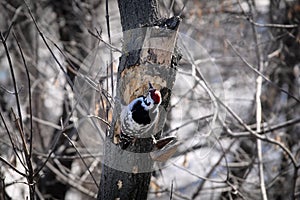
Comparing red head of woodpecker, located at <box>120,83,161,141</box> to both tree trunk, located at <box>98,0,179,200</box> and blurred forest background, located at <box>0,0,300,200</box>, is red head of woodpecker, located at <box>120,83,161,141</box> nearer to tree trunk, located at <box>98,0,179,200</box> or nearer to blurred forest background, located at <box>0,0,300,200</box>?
tree trunk, located at <box>98,0,179,200</box>

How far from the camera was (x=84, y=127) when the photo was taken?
3.19 m

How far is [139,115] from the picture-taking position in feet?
5.59

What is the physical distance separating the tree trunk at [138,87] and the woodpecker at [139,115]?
1.2 inches

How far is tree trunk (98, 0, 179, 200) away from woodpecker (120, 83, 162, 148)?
0.03m

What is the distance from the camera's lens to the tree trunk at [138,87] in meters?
1.76

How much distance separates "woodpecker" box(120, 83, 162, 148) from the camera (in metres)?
1.71

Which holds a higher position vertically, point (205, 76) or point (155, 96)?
point (205, 76)

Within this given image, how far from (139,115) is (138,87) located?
11cm

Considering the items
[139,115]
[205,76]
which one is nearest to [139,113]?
[139,115]

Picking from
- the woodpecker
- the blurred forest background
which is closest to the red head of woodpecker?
the woodpecker

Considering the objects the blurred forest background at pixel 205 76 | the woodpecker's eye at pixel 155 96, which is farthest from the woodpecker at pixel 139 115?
the blurred forest background at pixel 205 76

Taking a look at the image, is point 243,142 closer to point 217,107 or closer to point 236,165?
point 236,165

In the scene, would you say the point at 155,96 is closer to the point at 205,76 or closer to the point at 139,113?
the point at 139,113

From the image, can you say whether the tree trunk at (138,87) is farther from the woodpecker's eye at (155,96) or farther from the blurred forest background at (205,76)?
the blurred forest background at (205,76)
